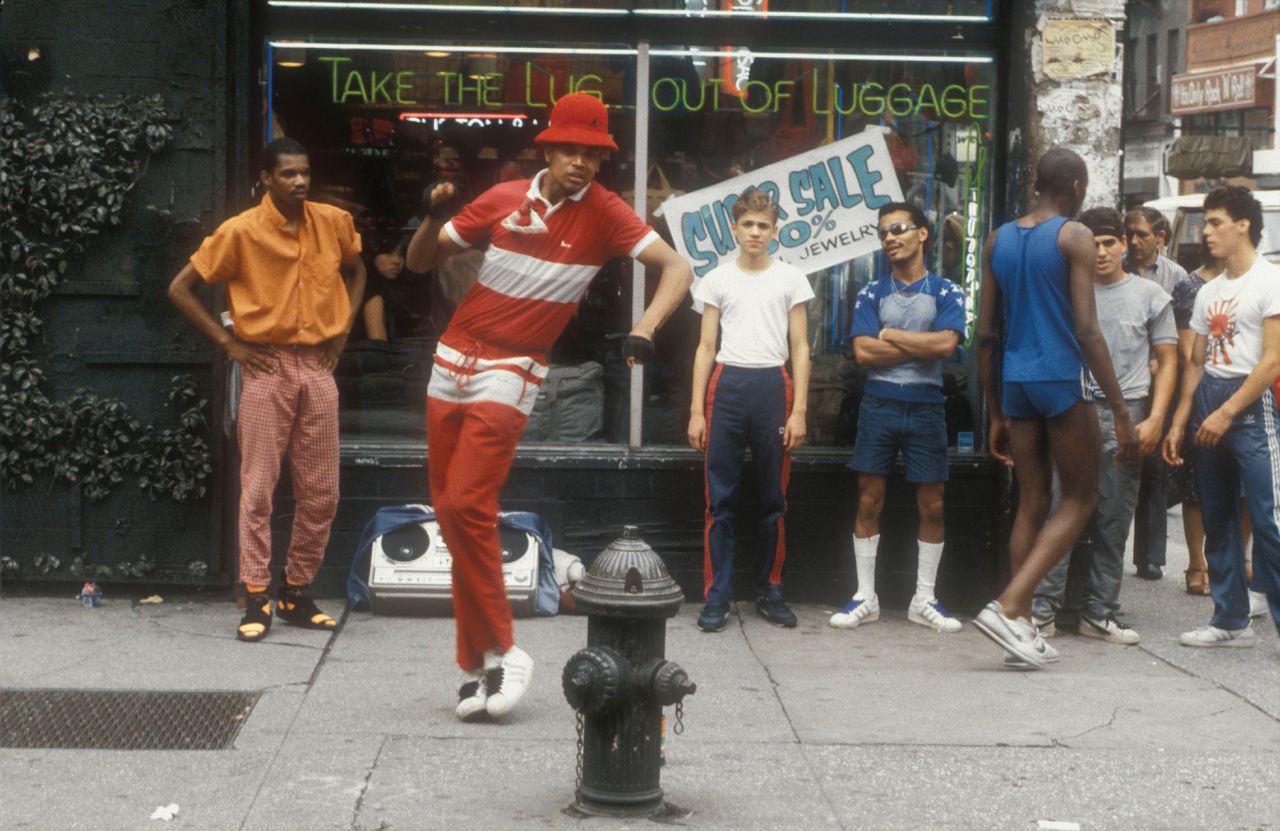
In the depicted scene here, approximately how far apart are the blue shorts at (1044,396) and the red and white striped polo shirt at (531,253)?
6.44ft

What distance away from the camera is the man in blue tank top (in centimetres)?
700

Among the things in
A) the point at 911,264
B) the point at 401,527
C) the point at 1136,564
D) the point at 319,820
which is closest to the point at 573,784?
the point at 319,820

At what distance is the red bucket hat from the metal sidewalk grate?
219 centimetres

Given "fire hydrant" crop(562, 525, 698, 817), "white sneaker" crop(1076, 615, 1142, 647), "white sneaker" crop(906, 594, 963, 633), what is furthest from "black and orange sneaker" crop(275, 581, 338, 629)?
"white sneaker" crop(1076, 615, 1142, 647)

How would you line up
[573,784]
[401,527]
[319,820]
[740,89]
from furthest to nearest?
[740,89]
[401,527]
[573,784]
[319,820]

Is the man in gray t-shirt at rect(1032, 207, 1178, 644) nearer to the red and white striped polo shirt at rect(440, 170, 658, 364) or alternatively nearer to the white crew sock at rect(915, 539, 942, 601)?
the white crew sock at rect(915, 539, 942, 601)

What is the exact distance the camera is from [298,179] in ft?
24.3

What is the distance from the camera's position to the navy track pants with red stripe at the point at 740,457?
7945 millimetres

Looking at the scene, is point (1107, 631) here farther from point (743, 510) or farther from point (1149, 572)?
point (1149, 572)

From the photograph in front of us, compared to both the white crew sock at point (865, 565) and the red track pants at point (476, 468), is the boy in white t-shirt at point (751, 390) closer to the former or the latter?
the white crew sock at point (865, 565)

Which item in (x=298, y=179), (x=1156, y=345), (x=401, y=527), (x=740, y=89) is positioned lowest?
(x=401, y=527)

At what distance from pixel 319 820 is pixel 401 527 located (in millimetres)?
3129

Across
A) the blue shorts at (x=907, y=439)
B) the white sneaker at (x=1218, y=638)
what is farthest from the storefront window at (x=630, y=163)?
the white sneaker at (x=1218, y=638)

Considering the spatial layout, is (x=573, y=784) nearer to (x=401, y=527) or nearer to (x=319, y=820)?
(x=319, y=820)
